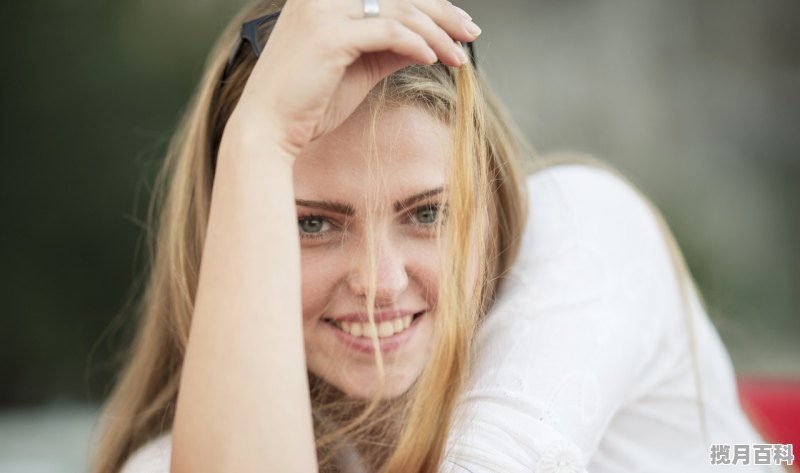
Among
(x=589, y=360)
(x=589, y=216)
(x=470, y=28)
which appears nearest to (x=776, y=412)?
(x=589, y=216)

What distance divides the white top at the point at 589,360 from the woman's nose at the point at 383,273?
212 mm

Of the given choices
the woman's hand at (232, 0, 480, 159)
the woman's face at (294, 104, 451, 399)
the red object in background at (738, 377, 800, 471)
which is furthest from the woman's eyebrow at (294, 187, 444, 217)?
the red object in background at (738, 377, 800, 471)

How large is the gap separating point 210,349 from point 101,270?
9.14 feet

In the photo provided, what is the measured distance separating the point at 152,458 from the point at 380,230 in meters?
0.62

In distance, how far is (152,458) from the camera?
1648mm

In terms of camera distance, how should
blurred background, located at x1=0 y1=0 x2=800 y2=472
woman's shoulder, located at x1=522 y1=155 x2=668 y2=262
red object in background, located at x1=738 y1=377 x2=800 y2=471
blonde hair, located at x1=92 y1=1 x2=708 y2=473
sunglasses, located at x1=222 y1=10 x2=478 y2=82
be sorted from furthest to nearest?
blurred background, located at x1=0 y1=0 x2=800 y2=472 → red object in background, located at x1=738 y1=377 x2=800 y2=471 → woman's shoulder, located at x1=522 y1=155 x2=668 y2=262 → sunglasses, located at x1=222 y1=10 x2=478 y2=82 → blonde hair, located at x1=92 y1=1 x2=708 y2=473

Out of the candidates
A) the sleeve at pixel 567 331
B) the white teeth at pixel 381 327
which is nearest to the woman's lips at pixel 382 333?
the white teeth at pixel 381 327

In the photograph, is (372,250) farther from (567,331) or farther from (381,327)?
(567,331)

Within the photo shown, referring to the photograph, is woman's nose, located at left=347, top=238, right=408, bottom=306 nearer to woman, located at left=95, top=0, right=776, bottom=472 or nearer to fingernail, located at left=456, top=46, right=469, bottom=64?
woman, located at left=95, top=0, right=776, bottom=472

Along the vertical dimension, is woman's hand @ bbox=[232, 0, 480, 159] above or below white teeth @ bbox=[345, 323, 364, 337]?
above

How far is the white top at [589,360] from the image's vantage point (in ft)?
4.71

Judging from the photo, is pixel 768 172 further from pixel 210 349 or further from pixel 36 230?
pixel 210 349

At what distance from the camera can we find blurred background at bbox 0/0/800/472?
3.71m

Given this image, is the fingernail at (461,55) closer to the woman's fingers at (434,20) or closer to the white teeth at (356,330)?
the woman's fingers at (434,20)
